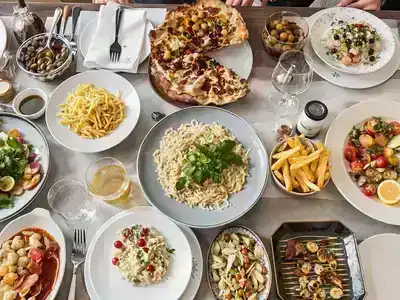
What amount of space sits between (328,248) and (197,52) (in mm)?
1187

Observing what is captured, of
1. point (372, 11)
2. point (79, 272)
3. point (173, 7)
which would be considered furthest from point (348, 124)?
point (79, 272)

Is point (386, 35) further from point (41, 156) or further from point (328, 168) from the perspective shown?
point (41, 156)

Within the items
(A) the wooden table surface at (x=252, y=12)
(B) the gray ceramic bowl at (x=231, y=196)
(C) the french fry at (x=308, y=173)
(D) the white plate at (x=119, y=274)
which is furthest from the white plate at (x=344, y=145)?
(D) the white plate at (x=119, y=274)

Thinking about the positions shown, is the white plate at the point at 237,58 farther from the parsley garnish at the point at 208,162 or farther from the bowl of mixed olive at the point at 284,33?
the parsley garnish at the point at 208,162

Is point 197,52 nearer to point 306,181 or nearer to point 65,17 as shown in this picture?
point 65,17

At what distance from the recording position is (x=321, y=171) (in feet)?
6.06

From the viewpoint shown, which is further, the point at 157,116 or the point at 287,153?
the point at 157,116

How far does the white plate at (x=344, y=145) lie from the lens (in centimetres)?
185

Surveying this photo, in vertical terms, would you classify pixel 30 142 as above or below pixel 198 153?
below

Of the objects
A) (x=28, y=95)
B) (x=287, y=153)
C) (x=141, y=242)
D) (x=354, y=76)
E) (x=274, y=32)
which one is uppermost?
(x=274, y=32)

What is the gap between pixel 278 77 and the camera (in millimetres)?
2084

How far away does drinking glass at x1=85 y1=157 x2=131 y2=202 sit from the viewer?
186 cm

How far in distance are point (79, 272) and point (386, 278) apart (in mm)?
1293

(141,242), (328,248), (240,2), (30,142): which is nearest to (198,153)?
(141,242)
